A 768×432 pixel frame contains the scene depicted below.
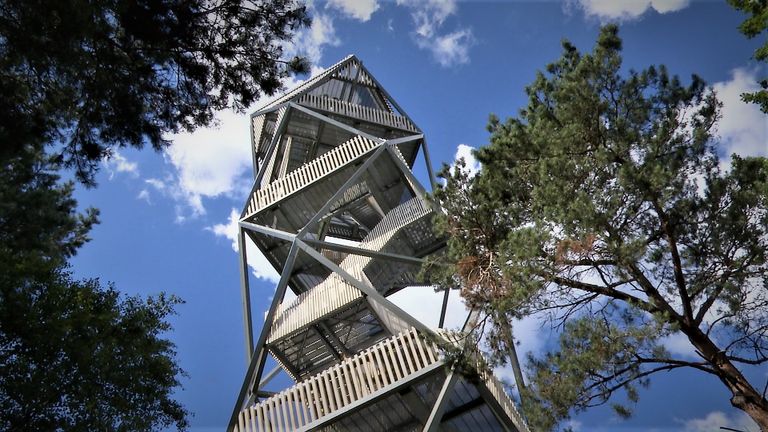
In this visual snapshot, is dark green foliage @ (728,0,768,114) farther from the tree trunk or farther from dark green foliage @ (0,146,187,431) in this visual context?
dark green foliage @ (0,146,187,431)

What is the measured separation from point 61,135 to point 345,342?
729cm

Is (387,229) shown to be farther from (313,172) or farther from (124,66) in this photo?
(124,66)

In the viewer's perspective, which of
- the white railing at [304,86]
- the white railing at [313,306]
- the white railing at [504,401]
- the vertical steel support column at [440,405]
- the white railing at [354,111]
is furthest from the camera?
the white railing at [304,86]

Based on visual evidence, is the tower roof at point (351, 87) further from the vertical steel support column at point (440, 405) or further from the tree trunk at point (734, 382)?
the tree trunk at point (734, 382)

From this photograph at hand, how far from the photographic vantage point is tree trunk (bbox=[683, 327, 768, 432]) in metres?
5.49

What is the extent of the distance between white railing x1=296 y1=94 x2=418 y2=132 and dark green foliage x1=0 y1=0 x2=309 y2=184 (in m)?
8.42

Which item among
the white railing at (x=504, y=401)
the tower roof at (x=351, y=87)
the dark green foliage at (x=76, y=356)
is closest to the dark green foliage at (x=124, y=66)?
the dark green foliage at (x=76, y=356)

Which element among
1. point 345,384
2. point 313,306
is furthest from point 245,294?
point 345,384

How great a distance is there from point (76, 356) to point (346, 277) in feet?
15.8

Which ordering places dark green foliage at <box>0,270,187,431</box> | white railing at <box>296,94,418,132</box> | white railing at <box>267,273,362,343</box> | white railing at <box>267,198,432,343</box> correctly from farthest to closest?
white railing at <box>296,94,418,132</box> < white railing at <box>267,198,432,343</box> < white railing at <box>267,273,362,343</box> < dark green foliage at <box>0,270,187,431</box>

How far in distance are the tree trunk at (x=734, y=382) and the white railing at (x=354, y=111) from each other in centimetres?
1129

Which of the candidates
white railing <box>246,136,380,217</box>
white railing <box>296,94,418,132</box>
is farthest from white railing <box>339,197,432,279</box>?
white railing <box>296,94,418,132</box>

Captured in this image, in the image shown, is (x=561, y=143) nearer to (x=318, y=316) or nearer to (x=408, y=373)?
(x=408, y=373)

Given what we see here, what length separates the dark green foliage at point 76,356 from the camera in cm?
726
